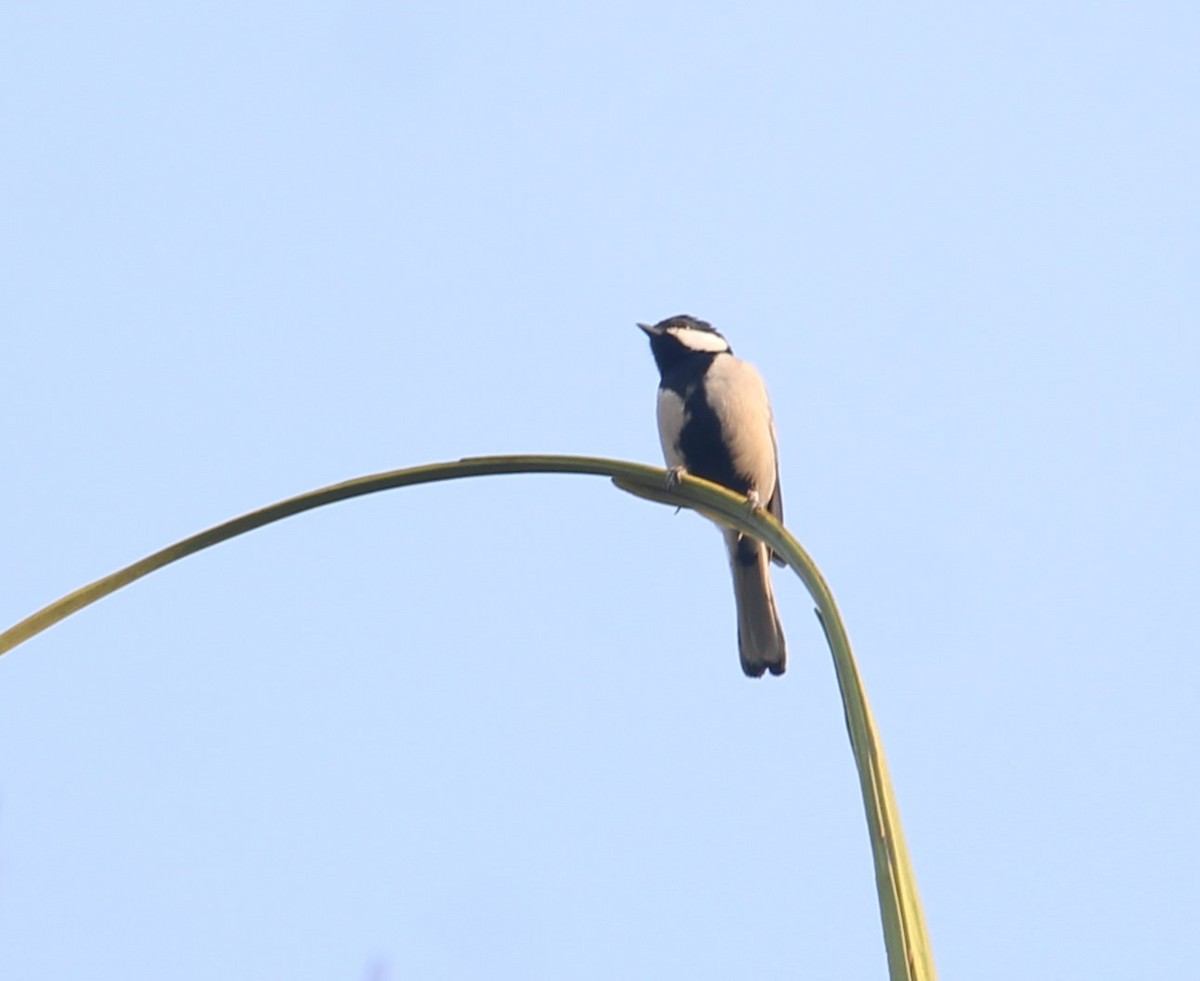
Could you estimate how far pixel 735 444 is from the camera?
5.23 metres

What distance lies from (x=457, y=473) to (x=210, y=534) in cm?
22

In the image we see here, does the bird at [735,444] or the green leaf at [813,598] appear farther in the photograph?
the bird at [735,444]

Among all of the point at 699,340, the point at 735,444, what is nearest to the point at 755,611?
the point at 735,444

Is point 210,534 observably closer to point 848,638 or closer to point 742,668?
point 848,638

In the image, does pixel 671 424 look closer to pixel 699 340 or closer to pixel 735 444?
pixel 735 444

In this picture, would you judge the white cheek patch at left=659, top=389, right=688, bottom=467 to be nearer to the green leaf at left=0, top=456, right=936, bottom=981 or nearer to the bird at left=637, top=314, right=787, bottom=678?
the bird at left=637, top=314, right=787, bottom=678

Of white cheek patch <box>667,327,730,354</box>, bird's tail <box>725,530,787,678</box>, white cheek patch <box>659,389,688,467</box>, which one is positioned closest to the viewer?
bird's tail <box>725,530,787,678</box>

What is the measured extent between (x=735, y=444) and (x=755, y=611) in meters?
0.58

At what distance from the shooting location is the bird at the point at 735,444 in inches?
205

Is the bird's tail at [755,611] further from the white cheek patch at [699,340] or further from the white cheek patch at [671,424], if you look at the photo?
the white cheek patch at [699,340]

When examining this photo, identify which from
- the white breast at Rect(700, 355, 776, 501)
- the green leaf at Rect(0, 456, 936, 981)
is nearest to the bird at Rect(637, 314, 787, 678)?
the white breast at Rect(700, 355, 776, 501)

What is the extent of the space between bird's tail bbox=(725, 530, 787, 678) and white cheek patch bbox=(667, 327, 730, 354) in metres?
0.69

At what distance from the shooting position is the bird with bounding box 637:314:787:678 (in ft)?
17.1

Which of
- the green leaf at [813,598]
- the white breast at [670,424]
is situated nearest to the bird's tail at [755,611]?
the white breast at [670,424]
